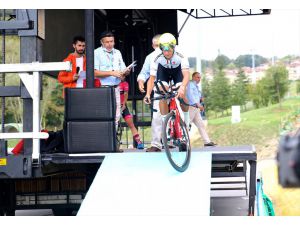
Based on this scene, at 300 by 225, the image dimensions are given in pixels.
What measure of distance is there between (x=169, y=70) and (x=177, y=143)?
1.08 m

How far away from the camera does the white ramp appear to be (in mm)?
5492

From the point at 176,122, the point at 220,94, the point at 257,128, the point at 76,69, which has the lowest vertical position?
the point at 257,128

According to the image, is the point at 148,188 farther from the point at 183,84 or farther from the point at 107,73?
the point at 107,73

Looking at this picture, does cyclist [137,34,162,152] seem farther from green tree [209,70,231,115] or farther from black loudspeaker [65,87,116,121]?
green tree [209,70,231,115]

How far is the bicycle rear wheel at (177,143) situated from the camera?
19.8 ft

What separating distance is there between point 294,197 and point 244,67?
85.6 ft

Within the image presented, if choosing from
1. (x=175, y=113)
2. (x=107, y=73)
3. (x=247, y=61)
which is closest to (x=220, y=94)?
(x=247, y=61)

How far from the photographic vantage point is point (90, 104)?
6809mm

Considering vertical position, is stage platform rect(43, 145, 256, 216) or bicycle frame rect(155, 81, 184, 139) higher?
bicycle frame rect(155, 81, 184, 139)

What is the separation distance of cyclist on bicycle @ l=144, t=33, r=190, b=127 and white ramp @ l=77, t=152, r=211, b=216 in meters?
0.74

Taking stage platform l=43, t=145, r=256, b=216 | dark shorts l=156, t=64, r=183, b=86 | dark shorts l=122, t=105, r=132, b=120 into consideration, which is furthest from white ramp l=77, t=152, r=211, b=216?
dark shorts l=122, t=105, r=132, b=120

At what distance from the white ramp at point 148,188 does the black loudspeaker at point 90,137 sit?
0.26m

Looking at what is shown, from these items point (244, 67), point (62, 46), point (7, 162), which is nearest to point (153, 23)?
point (62, 46)

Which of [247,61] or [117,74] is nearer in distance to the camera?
[117,74]
